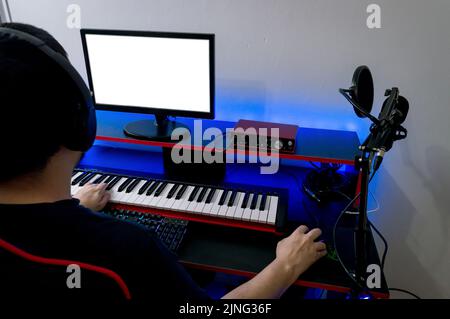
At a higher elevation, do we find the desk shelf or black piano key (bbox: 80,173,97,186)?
the desk shelf

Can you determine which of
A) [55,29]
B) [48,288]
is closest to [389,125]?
[48,288]

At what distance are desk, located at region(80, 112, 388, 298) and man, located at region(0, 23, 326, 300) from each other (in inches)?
15.6

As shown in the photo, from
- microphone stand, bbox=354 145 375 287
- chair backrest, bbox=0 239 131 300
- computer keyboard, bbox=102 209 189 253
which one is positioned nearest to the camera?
chair backrest, bbox=0 239 131 300

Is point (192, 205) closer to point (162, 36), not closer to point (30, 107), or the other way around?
point (162, 36)

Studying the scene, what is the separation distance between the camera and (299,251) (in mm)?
989

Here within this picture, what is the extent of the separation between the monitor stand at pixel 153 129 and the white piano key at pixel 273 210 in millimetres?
482

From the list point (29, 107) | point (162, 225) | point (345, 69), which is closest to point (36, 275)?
point (29, 107)

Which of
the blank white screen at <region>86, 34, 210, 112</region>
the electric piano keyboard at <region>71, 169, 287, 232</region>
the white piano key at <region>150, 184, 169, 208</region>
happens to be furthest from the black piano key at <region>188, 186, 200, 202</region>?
the blank white screen at <region>86, 34, 210, 112</region>

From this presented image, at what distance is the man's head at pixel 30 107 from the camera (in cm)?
48

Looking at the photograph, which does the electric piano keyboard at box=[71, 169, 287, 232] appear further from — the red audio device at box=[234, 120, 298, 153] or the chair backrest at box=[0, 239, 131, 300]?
the chair backrest at box=[0, 239, 131, 300]

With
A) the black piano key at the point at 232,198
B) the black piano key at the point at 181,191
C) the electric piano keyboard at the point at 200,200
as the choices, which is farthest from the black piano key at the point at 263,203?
the black piano key at the point at 181,191

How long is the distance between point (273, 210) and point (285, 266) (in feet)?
0.85

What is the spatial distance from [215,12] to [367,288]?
121 centimetres

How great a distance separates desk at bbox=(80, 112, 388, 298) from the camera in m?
1.00
